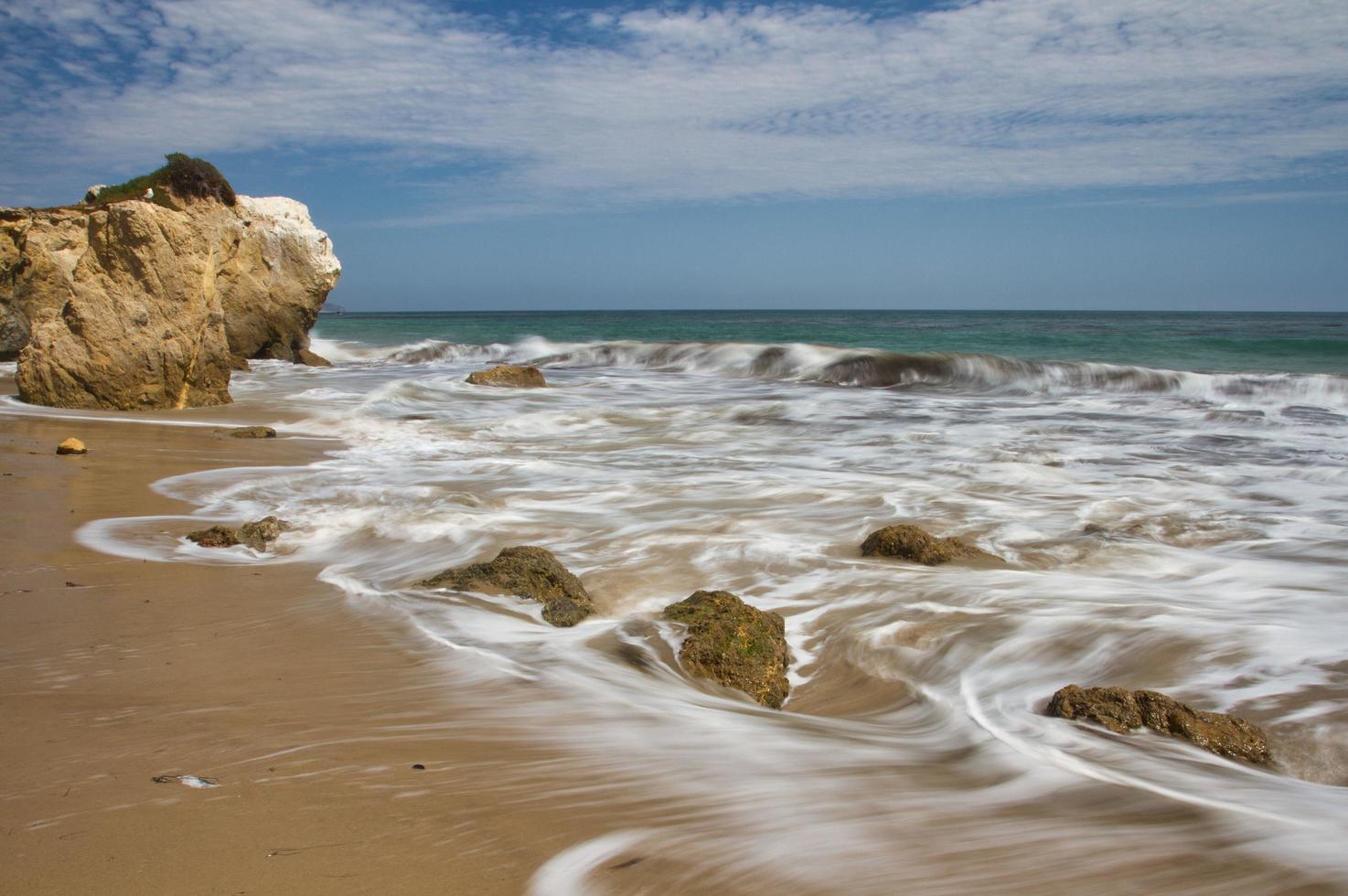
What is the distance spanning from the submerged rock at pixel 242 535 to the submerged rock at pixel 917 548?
3035 millimetres

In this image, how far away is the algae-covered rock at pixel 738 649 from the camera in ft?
10.6

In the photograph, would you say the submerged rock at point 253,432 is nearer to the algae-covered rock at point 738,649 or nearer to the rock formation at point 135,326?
the rock formation at point 135,326

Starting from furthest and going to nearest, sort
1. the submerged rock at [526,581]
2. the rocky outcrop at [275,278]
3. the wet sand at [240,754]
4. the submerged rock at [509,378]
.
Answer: the rocky outcrop at [275,278], the submerged rock at [509,378], the submerged rock at [526,581], the wet sand at [240,754]

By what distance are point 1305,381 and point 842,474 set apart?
47.8 ft

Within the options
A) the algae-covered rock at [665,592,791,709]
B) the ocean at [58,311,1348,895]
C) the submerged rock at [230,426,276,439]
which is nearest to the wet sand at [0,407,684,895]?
the ocean at [58,311,1348,895]

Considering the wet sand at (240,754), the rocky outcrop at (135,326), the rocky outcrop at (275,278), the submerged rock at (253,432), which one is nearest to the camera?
the wet sand at (240,754)

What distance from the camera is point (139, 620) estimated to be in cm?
344

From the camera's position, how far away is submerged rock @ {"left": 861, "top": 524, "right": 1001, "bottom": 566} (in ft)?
15.7

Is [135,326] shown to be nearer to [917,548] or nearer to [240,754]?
[917,548]

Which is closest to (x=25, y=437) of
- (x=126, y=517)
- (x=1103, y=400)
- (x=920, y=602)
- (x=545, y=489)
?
(x=126, y=517)

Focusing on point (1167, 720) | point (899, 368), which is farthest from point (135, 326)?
point (899, 368)

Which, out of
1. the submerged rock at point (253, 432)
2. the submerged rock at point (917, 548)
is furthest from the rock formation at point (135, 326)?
the submerged rock at point (917, 548)

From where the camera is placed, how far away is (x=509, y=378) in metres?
15.9

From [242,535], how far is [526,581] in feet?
5.71
